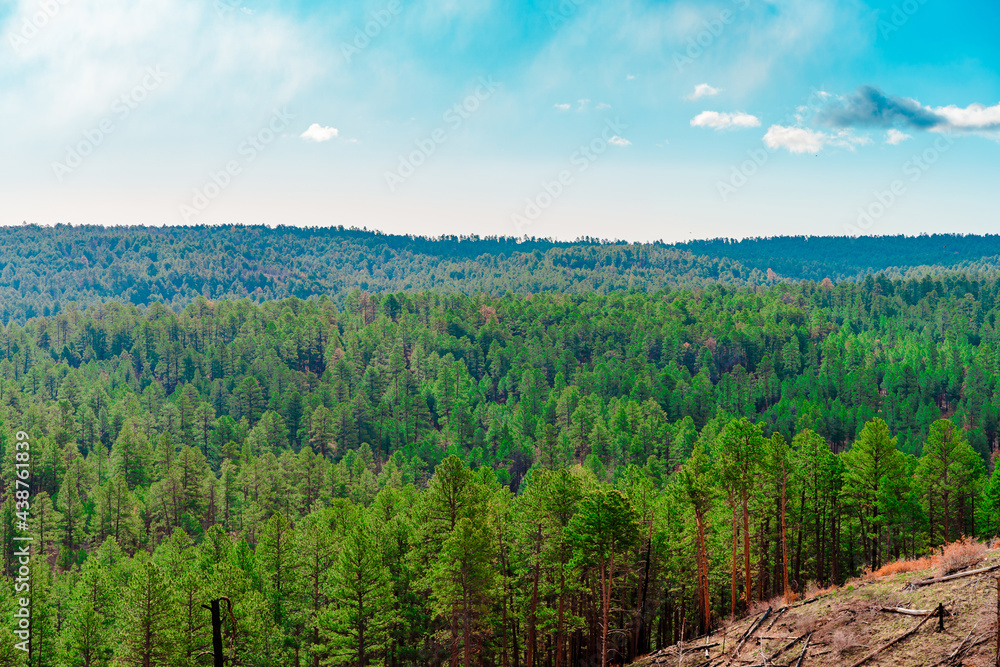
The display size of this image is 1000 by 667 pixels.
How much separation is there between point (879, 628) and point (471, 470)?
23.5m

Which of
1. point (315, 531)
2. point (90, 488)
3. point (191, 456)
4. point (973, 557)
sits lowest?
point (90, 488)

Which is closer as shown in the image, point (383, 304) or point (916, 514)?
point (916, 514)

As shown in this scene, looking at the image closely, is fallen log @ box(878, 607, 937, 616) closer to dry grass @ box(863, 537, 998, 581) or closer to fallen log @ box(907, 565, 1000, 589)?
fallen log @ box(907, 565, 1000, 589)

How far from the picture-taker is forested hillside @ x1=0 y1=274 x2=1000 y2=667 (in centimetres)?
3275

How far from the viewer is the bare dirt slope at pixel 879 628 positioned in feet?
59.5

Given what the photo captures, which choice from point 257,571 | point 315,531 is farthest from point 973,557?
point 257,571

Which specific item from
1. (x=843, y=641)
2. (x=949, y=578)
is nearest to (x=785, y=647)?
(x=843, y=641)

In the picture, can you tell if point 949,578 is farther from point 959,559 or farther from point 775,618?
point 775,618

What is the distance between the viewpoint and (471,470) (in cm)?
4028

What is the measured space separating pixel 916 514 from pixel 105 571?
160 ft

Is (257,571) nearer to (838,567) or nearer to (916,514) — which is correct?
(838,567)

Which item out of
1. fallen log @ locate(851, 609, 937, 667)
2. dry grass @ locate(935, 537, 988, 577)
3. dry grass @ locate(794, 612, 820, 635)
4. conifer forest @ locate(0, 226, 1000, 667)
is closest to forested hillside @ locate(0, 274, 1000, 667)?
conifer forest @ locate(0, 226, 1000, 667)

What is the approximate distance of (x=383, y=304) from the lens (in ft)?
632

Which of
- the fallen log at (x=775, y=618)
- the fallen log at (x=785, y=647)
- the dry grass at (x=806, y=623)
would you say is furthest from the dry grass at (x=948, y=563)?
the fallen log at (x=785, y=647)
